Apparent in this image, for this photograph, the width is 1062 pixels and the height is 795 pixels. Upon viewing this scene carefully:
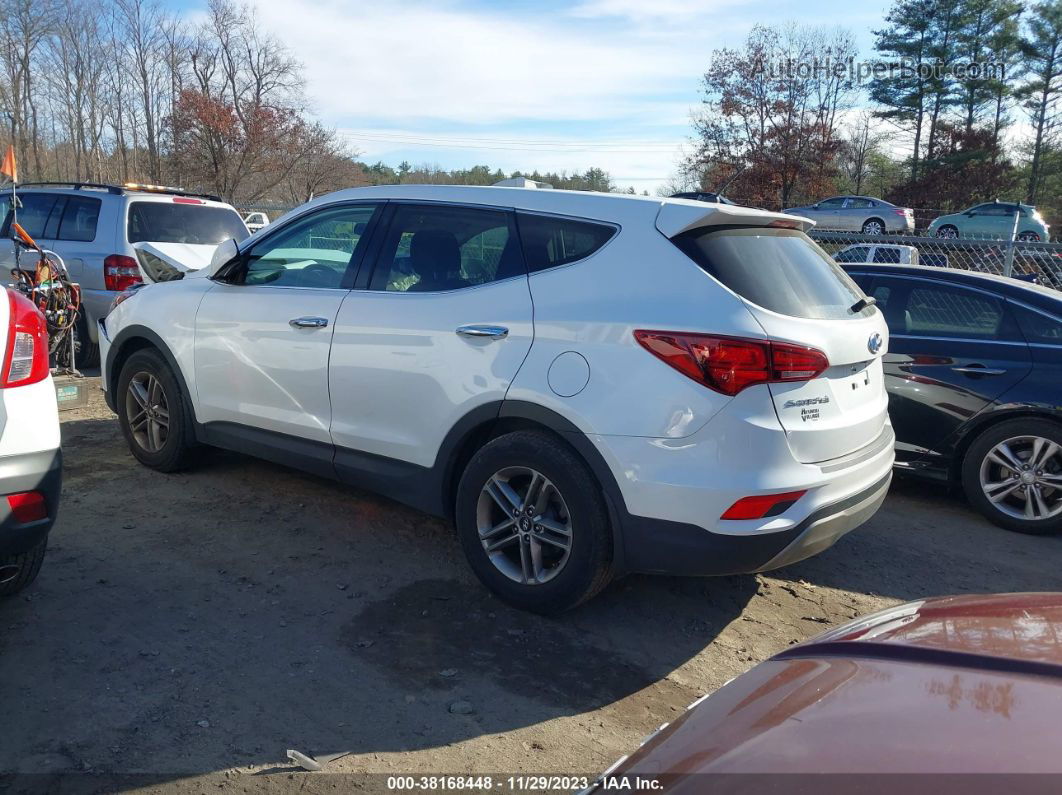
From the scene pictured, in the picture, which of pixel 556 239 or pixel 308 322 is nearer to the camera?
pixel 556 239

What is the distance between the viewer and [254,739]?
9.55 feet

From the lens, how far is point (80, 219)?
9.14 metres

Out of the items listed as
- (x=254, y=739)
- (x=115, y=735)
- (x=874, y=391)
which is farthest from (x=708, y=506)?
(x=115, y=735)

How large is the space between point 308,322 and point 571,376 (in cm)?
163

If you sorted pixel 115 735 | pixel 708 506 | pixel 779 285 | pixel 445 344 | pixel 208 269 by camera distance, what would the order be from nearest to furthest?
pixel 115 735 < pixel 708 506 < pixel 779 285 < pixel 445 344 < pixel 208 269

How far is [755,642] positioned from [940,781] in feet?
8.21

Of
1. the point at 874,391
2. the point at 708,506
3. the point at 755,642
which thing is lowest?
the point at 755,642

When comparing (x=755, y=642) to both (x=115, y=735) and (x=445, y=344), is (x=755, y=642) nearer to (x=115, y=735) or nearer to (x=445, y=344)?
(x=445, y=344)

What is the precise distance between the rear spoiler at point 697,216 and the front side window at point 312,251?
1674mm

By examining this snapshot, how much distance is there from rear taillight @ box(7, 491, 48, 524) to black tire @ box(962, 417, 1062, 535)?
17.2ft

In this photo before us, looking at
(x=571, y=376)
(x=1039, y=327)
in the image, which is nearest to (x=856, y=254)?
(x=1039, y=327)

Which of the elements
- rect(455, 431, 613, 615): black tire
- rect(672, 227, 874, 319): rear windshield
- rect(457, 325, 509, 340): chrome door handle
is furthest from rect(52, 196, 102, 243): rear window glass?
rect(672, 227, 874, 319): rear windshield

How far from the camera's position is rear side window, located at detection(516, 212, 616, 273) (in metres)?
3.78

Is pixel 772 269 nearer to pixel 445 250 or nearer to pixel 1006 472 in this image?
pixel 445 250
